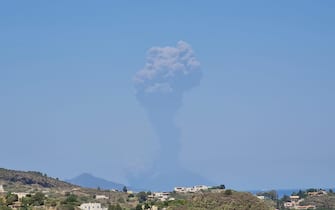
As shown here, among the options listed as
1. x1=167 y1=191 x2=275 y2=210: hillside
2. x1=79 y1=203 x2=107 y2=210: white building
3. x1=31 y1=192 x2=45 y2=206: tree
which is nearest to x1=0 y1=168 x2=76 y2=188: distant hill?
x1=79 y1=203 x2=107 y2=210: white building

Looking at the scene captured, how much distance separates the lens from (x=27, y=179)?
167m

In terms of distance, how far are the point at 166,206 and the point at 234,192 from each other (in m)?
12.0

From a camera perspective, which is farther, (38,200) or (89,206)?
(89,206)

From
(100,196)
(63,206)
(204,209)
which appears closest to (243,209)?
(204,209)

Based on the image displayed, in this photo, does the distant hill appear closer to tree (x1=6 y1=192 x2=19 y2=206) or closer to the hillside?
tree (x1=6 y1=192 x2=19 y2=206)

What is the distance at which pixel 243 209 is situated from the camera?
83.3 m

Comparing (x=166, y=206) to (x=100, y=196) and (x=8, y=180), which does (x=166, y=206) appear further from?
(x=8, y=180)

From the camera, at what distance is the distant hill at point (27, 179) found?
537 ft

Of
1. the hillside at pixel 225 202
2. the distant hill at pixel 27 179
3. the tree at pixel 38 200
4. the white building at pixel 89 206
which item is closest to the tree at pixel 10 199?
the tree at pixel 38 200

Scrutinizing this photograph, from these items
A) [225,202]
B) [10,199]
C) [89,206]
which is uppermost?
[89,206]

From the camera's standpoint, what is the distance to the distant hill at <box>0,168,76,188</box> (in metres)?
164

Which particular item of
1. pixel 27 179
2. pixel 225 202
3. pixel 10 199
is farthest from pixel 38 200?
pixel 27 179

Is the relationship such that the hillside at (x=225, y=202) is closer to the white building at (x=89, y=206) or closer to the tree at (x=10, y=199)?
the white building at (x=89, y=206)

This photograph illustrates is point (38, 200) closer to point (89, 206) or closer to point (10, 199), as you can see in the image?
point (10, 199)
